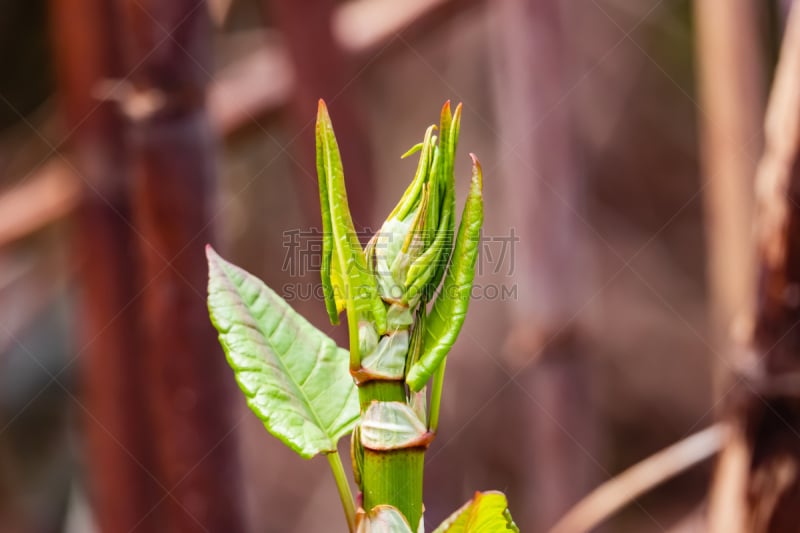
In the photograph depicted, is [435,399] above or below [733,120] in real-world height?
below

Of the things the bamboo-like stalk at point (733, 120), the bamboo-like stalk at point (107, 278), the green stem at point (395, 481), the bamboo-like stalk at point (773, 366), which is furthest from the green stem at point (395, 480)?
the bamboo-like stalk at point (733, 120)

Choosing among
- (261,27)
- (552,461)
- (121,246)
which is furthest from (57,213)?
(261,27)

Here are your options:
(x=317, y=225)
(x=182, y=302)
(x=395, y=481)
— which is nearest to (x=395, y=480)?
(x=395, y=481)

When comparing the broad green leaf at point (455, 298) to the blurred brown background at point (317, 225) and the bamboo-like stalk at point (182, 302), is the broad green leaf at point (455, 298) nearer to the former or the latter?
the blurred brown background at point (317, 225)

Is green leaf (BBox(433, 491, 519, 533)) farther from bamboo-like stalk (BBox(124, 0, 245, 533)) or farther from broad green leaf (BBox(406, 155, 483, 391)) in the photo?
bamboo-like stalk (BBox(124, 0, 245, 533))

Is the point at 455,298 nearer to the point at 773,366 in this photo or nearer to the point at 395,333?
the point at 395,333

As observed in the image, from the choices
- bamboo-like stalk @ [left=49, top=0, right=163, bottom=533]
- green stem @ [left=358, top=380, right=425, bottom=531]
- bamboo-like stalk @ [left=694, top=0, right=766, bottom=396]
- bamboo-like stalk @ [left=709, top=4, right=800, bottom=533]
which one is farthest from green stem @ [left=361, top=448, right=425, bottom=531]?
bamboo-like stalk @ [left=694, top=0, right=766, bottom=396]
